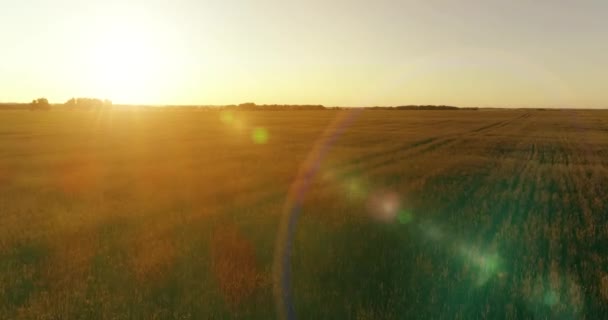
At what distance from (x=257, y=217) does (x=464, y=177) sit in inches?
354

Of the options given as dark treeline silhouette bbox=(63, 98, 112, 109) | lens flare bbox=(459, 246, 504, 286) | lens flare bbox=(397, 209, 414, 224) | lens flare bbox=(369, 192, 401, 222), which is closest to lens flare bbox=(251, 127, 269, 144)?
lens flare bbox=(369, 192, 401, 222)

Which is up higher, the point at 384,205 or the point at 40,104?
the point at 40,104

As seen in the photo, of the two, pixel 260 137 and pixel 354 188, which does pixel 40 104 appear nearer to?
pixel 260 137

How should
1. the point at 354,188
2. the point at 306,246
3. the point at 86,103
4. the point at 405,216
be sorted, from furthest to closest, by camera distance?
the point at 86,103 < the point at 354,188 < the point at 405,216 < the point at 306,246

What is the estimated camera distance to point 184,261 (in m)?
6.38

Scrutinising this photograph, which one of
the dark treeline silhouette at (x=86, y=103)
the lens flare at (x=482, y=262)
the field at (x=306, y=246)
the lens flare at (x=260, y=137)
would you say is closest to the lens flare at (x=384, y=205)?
the field at (x=306, y=246)

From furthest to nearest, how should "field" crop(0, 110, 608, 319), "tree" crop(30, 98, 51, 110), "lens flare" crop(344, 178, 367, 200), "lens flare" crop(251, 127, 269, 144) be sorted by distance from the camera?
"tree" crop(30, 98, 51, 110)
"lens flare" crop(251, 127, 269, 144)
"lens flare" crop(344, 178, 367, 200)
"field" crop(0, 110, 608, 319)

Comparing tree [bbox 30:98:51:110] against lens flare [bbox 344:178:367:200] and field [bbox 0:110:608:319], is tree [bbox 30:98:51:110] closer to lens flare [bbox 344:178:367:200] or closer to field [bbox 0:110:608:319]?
field [bbox 0:110:608:319]

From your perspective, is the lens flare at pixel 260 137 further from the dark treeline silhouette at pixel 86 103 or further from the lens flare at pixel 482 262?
the dark treeline silhouette at pixel 86 103

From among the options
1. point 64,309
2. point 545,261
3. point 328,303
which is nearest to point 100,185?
point 64,309

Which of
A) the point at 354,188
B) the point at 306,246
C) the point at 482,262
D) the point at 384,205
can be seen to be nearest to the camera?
the point at 482,262

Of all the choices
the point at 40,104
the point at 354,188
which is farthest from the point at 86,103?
the point at 354,188

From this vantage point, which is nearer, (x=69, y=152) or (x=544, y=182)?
(x=544, y=182)

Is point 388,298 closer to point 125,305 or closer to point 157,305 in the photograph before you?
point 157,305
